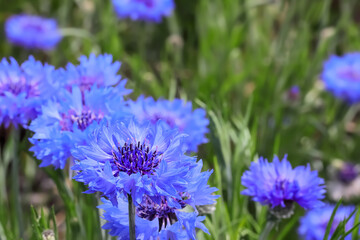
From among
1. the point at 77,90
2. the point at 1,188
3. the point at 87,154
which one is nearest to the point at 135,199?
the point at 87,154

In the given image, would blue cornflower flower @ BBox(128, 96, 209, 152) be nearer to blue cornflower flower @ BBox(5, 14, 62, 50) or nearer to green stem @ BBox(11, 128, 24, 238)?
green stem @ BBox(11, 128, 24, 238)

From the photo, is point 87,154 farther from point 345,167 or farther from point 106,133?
point 345,167

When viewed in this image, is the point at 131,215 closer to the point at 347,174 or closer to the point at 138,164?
the point at 138,164

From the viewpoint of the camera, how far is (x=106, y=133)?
0.44 meters

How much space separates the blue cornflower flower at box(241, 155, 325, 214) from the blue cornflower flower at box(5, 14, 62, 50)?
1048 millimetres

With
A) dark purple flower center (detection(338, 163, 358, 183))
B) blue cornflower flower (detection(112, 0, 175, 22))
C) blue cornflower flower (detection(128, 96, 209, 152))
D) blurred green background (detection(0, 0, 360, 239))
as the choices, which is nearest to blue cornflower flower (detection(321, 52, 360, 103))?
blurred green background (detection(0, 0, 360, 239))

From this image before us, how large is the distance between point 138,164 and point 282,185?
0.69 feet

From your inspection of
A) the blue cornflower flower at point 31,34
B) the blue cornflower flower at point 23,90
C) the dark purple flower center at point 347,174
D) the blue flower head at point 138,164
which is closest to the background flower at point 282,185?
the blue flower head at point 138,164

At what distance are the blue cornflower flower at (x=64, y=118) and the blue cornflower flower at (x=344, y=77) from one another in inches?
32.9

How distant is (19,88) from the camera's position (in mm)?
627

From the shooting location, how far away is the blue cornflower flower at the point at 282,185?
57 cm

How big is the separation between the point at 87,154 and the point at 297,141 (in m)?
0.95

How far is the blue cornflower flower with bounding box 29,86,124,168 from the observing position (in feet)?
1.77

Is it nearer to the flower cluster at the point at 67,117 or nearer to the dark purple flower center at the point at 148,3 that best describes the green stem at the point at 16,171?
the flower cluster at the point at 67,117
